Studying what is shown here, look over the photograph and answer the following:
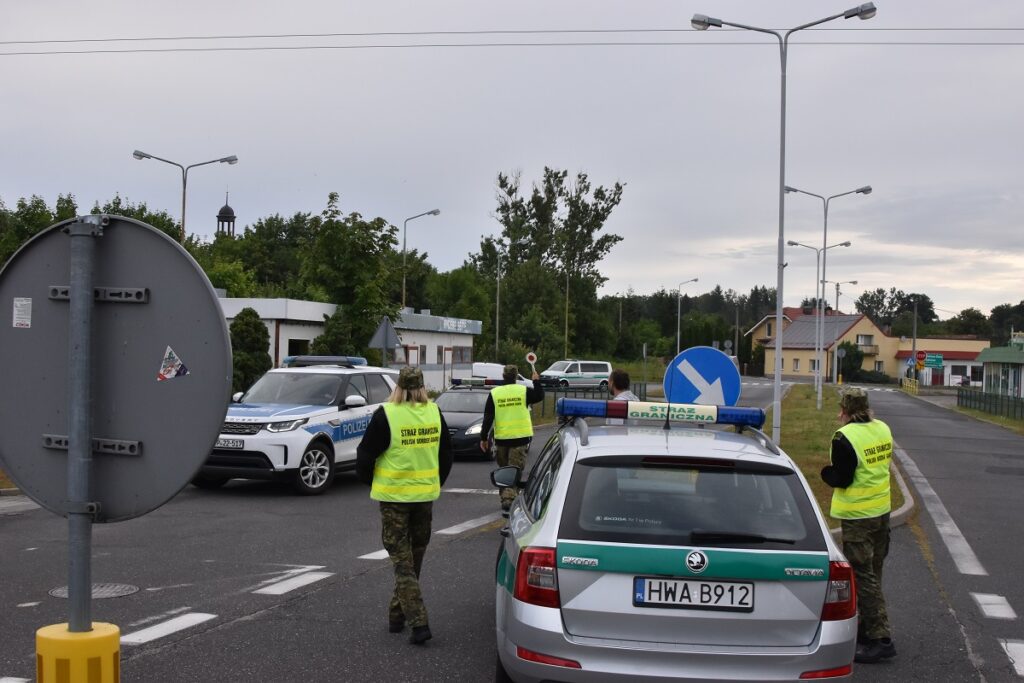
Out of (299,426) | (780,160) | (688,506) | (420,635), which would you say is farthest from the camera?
→ (780,160)

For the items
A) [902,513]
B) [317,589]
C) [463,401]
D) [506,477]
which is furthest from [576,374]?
[506,477]

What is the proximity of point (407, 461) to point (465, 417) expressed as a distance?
14144 mm

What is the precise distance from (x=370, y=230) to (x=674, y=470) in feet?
106

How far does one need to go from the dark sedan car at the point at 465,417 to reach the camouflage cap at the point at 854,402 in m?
11.5

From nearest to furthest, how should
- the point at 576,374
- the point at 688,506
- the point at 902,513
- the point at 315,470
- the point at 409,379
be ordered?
the point at 688,506, the point at 409,379, the point at 902,513, the point at 315,470, the point at 576,374

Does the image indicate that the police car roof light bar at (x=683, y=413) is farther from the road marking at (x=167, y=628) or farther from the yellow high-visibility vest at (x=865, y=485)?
the road marking at (x=167, y=628)

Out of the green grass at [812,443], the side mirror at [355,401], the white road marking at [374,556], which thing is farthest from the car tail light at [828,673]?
the side mirror at [355,401]

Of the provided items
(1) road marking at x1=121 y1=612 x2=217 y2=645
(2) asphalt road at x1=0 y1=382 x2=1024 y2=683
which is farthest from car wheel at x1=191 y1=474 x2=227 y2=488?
(1) road marking at x1=121 y1=612 x2=217 y2=645

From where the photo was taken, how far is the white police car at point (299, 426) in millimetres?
14016

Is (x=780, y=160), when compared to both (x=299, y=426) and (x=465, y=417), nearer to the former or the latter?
(x=465, y=417)

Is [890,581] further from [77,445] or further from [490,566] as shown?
[77,445]

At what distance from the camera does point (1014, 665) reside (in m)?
6.62

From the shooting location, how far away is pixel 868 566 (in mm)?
6777

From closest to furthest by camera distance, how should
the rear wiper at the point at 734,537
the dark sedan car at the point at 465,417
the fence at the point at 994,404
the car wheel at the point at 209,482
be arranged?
the rear wiper at the point at 734,537 < the car wheel at the point at 209,482 < the dark sedan car at the point at 465,417 < the fence at the point at 994,404
